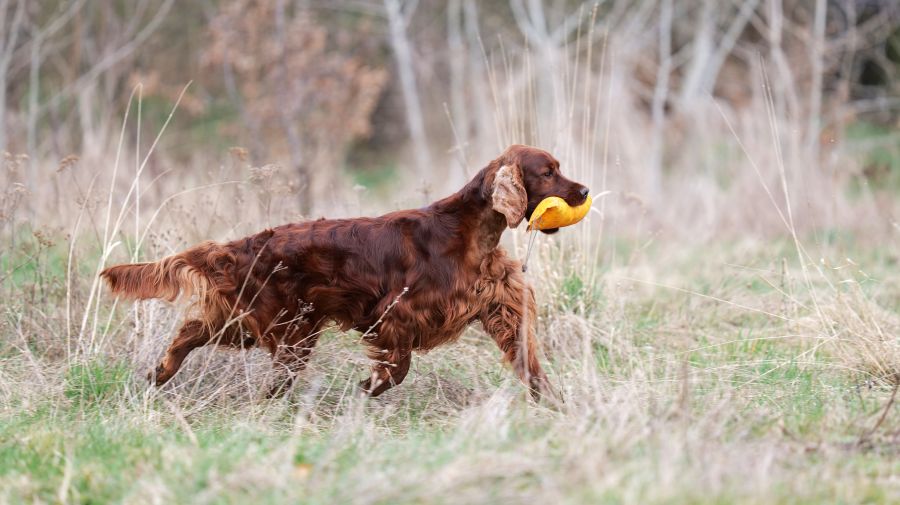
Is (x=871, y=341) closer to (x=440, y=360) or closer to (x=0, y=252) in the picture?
(x=440, y=360)

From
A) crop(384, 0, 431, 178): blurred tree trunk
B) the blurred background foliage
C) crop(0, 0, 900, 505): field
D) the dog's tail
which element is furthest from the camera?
crop(384, 0, 431, 178): blurred tree trunk

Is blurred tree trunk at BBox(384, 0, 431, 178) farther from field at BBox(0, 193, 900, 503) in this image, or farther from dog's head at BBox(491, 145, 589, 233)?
dog's head at BBox(491, 145, 589, 233)

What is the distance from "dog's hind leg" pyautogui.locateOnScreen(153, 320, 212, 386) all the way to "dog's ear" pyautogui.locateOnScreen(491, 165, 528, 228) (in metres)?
1.34

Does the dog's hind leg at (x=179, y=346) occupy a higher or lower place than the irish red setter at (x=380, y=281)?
lower

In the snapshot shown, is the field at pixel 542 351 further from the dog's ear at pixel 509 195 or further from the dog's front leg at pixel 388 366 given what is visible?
the dog's ear at pixel 509 195

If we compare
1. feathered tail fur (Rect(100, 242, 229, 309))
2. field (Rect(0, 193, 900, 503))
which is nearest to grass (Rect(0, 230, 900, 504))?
field (Rect(0, 193, 900, 503))

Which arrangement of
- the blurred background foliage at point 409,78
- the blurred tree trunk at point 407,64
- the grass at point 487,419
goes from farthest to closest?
the blurred tree trunk at point 407,64, the blurred background foliage at point 409,78, the grass at point 487,419

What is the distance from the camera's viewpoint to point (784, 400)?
3789 mm

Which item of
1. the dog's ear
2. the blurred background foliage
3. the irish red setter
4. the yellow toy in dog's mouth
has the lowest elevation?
the irish red setter

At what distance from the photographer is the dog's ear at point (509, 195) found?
3.74 meters

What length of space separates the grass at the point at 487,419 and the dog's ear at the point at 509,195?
1.84 feet

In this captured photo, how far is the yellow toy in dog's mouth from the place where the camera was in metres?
3.80

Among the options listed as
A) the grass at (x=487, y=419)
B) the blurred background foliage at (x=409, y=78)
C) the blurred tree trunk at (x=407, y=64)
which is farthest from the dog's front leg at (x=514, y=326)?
the blurred tree trunk at (x=407, y=64)

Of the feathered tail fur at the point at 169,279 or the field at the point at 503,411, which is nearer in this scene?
the field at the point at 503,411
